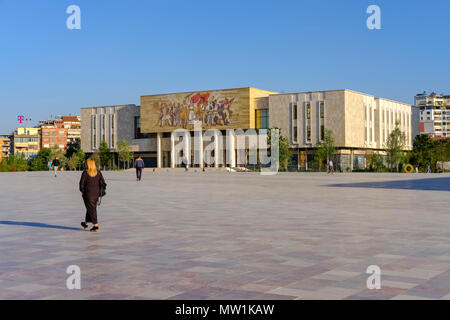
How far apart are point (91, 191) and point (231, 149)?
237 ft

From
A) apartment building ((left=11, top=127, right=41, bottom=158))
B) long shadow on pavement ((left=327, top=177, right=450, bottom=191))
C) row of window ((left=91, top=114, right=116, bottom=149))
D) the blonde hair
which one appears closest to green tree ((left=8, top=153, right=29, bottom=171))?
row of window ((left=91, top=114, right=116, bottom=149))

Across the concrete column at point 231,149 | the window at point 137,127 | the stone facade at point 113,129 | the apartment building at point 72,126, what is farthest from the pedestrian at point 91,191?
the apartment building at point 72,126

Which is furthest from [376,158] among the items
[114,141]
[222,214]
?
A: [222,214]

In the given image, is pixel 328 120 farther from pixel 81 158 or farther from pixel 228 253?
pixel 228 253

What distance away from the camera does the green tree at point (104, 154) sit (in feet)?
310

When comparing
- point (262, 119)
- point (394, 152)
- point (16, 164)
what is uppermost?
point (262, 119)

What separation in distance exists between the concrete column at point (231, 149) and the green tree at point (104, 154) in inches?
962

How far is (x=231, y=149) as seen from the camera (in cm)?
8250

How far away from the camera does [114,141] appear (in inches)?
3812

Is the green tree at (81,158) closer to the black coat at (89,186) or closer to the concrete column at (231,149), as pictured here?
the concrete column at (231,149)

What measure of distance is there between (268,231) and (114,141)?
89.3 m

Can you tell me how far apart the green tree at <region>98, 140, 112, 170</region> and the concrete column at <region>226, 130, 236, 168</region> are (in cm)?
2443

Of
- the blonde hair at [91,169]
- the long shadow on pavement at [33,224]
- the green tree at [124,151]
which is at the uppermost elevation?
the green tree at [124,151]

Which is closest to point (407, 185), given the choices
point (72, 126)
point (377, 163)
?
point (377, 163)
